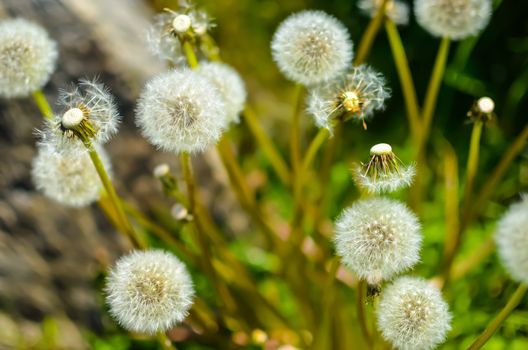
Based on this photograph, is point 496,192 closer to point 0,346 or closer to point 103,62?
point 103,62

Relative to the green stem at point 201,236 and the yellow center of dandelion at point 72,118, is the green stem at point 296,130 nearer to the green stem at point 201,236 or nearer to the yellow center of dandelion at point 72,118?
the green stem at point 201,236

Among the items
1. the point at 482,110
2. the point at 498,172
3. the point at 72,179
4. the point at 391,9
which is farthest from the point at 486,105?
the point at 72,179

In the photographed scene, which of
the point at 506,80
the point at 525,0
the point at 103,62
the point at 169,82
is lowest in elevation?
the point at 169,82

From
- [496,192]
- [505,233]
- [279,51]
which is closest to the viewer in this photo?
[505,233]

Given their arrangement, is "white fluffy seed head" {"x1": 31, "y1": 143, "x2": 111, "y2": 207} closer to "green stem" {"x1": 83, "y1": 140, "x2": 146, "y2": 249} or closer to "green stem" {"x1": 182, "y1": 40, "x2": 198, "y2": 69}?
"green stem" {"x1": 83, "y1": 140, "x2": 146, "y2": 249}

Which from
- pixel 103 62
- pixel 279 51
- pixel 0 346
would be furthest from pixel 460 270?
pixel 0 346

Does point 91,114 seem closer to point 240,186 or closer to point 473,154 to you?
point 240,186

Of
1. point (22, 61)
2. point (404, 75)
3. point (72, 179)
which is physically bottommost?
point (72, 179)
